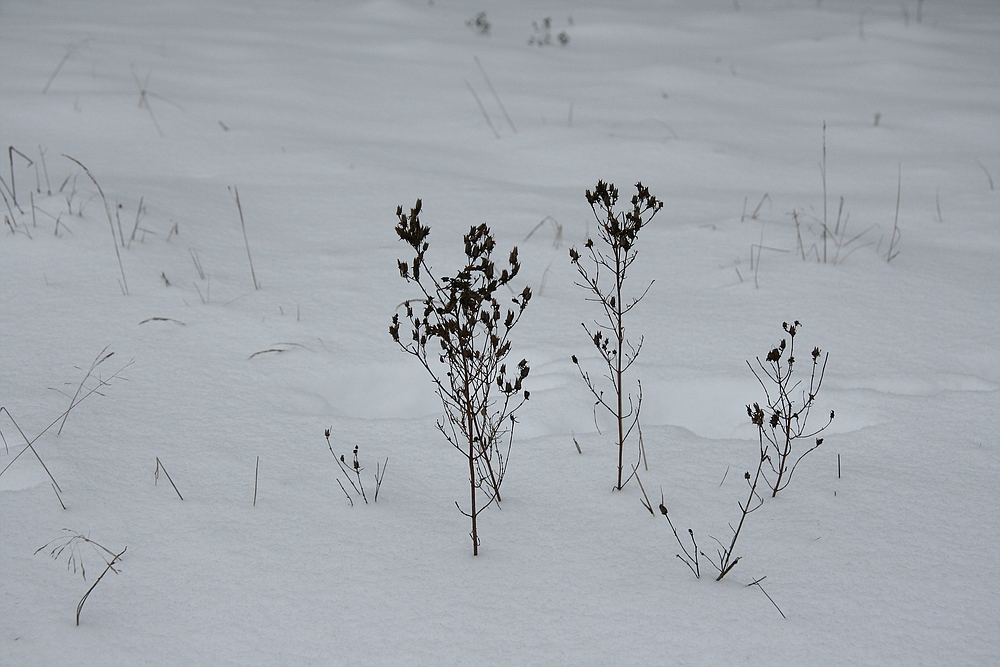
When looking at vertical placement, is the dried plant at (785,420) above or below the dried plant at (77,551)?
above

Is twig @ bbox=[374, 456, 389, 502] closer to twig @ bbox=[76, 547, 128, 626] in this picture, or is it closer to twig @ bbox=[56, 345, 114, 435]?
twig @ bbox=[76, 547, 128, 626]

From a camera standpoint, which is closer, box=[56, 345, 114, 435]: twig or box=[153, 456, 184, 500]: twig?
box=[153, 456, 184, 500]: twig

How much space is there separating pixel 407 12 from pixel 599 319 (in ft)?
19.1

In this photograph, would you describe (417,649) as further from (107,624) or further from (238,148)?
(238,148)

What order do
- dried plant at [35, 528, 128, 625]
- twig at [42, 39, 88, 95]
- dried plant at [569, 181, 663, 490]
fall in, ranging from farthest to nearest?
twig at [42, 39, 88, 95] → dried plant at [569, 181, 663, 490] → dried plant at [35, 528, 128, 625]

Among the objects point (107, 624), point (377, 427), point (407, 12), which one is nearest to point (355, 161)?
point (377, 427)

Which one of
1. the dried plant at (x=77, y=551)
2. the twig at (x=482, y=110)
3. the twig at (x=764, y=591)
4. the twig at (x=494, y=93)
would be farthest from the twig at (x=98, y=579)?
the twig at (x=494, y=93)

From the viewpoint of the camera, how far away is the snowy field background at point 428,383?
1.51 meters

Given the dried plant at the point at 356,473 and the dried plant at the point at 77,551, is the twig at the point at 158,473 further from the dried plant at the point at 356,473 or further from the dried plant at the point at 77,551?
the dried plant at the point at 356,473

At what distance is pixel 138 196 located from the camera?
346 cm

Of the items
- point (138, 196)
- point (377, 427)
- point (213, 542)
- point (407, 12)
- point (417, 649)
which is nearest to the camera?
point (417, 649)

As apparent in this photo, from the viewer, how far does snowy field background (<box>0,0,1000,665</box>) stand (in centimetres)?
151

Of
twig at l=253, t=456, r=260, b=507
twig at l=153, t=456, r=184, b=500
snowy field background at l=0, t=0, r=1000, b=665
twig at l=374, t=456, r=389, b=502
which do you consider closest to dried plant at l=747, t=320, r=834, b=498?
snowy field background at l=0, t=0, r=1000, b=665

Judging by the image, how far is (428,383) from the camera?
7.99ft
